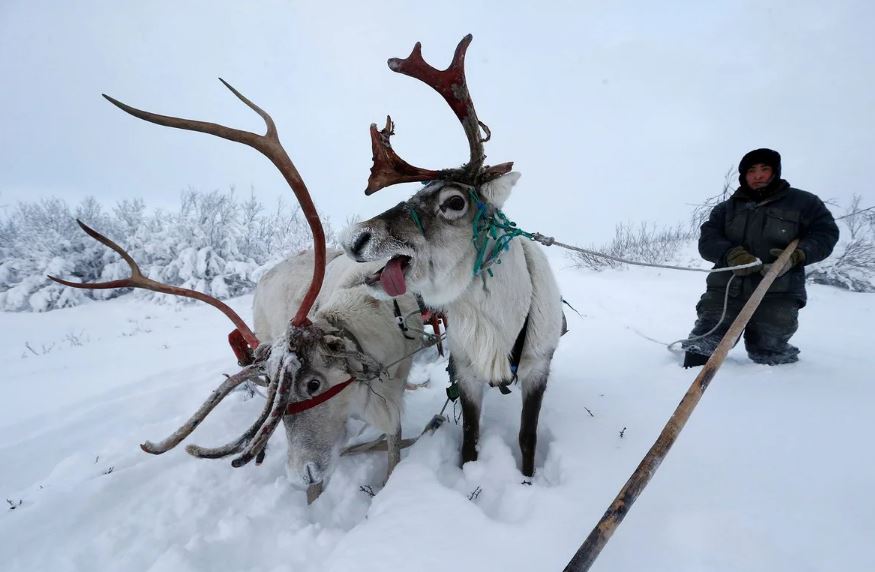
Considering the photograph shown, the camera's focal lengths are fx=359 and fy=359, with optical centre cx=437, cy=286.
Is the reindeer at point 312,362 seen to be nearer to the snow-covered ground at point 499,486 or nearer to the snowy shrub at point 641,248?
the snow-covered ground at point 499,486

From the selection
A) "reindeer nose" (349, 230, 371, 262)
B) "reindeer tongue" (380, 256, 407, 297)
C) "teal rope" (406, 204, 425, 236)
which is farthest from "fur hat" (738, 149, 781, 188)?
"reindeer nose" (349, 230, 371, 262)

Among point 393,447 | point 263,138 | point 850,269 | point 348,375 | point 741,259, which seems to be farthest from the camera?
point 850,269

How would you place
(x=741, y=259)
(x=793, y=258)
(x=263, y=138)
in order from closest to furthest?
(x=263, y=138)
(x=793, y=258)
(x=741, y=259)

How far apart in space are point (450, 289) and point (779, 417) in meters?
2.22

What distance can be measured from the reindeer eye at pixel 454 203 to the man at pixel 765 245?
8.67 ft

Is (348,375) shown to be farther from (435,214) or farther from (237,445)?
(435,214)

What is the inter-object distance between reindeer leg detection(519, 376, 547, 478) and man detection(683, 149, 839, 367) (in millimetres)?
1919

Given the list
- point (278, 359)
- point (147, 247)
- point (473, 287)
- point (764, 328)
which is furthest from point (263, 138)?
point (147, 247)

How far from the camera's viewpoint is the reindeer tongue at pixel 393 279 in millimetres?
1743

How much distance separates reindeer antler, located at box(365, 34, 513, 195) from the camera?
1730 mm

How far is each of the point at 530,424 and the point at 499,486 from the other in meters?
0.43

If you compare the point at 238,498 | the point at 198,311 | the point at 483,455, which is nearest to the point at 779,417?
the point at 483,455

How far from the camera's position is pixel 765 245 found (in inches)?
122

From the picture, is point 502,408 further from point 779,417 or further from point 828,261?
point 828,261
